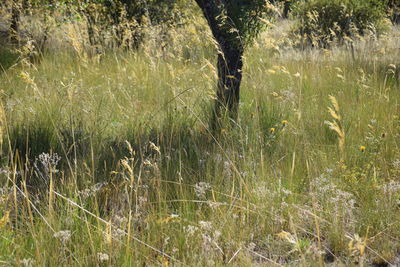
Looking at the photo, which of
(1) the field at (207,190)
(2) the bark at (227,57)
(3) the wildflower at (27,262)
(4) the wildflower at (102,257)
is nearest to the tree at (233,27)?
(2) the bark at (227,57)

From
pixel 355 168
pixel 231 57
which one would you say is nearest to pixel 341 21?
pixel 231 57

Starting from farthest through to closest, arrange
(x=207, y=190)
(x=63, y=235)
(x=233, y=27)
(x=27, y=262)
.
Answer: (x=233, y=27) < (x=207, y=190) < (x=63, y=235) < (x=27, y=262)

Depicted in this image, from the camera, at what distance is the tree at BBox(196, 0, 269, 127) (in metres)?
3.96

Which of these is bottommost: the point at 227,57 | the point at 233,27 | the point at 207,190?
the point at 207,190

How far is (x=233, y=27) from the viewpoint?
13.1 ft

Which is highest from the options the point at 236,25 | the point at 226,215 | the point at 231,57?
the point at 236,25

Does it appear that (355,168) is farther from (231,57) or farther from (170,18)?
(170,18)

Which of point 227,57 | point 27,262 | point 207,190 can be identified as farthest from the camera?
point 227,57

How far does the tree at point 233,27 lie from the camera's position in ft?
13.0

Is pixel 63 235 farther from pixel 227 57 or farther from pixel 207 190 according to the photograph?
pixel 227 57

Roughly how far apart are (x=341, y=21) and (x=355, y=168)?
38.0 feet

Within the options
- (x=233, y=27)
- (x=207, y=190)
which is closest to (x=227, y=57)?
(x=233, y=27)

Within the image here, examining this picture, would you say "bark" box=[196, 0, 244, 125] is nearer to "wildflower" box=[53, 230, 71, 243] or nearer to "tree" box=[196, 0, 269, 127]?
"tree" box=[196, 0, 269, 127]

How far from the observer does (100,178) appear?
301cm
